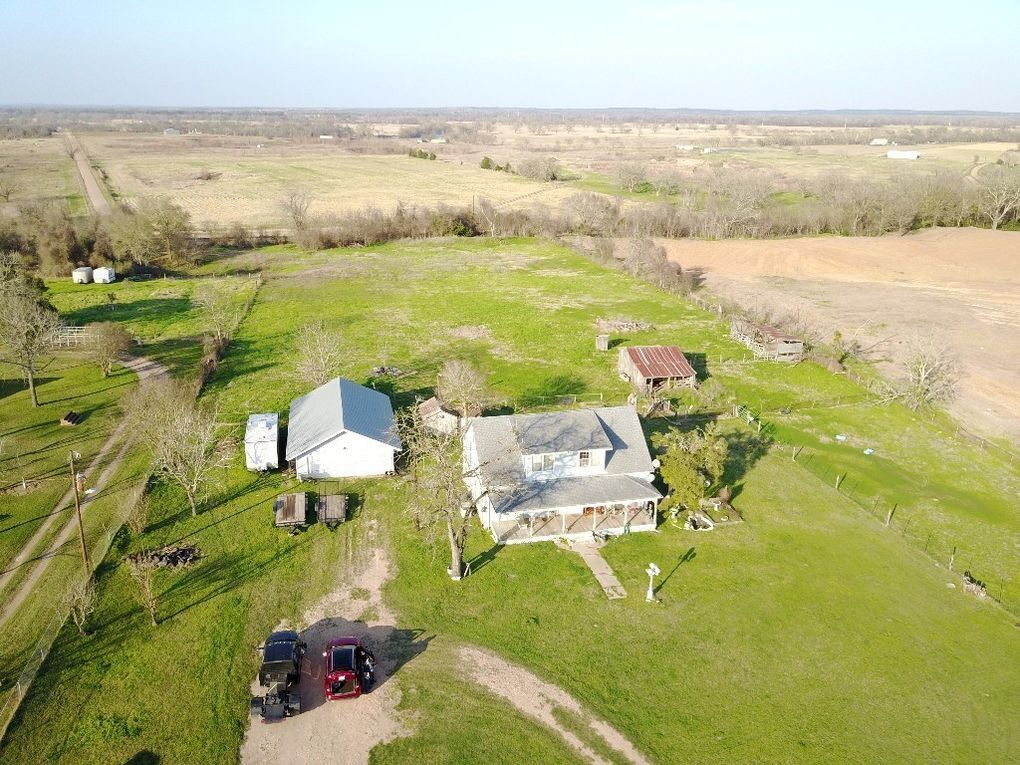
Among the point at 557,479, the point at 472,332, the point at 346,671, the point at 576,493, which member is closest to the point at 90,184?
the point at 472,332

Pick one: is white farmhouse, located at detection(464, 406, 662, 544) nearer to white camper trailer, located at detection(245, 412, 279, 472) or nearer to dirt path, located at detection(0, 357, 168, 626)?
white camper trailer, located at detection(245, 412, 279, 472)

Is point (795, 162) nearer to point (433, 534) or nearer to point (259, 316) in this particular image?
point (259, 316)

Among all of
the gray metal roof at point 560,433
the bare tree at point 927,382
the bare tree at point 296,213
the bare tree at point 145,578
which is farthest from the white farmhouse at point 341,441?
the bare tree at point 296,213

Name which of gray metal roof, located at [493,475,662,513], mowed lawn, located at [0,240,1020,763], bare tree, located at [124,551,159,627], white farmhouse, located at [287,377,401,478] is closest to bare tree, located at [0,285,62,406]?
mowed lawn, located at [0,240,1020,763]

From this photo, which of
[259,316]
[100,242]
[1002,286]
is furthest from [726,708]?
[100,242]

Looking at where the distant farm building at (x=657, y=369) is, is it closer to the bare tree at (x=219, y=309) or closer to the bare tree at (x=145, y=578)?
the bare tree at (x=145, y=578)
